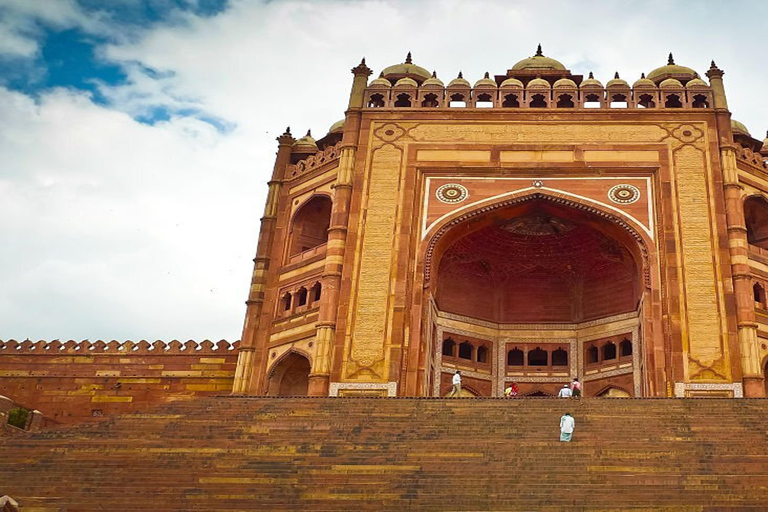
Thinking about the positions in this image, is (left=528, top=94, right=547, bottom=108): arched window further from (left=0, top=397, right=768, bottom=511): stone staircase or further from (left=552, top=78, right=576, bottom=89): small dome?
(left=0, top=397, right=768, bottom=511): stone staircase

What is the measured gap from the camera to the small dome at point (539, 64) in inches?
1151

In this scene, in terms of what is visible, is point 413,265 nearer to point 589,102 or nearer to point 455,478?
point 589,102

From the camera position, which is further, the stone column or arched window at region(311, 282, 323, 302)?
arched window at region(311, 282, 323, 302)

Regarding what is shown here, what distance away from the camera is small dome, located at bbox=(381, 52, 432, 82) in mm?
28188

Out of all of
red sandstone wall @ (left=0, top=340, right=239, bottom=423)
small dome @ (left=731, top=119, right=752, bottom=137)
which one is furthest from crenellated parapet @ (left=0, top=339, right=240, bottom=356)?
small dome @ (left=731, top=119, right=752, bottom=137)

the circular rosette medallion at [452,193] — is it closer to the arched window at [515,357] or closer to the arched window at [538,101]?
the arched window at [538,101]

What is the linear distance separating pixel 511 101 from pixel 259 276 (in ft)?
27.5

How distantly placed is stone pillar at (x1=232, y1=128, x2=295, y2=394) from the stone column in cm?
1169

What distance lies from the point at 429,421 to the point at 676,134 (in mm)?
11920

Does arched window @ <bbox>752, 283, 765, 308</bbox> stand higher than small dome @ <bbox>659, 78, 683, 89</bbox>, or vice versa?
small dome @ <bbox>659, 78, 683, 89</bbox>

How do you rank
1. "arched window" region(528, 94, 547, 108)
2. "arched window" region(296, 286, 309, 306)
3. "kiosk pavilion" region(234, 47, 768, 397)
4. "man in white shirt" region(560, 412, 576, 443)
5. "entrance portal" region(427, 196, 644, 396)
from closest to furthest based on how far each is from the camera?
"man in white shirt" region(560, 412, 576, 443), "kiosk pavilion" region(234, 47, 768, 397), "arched window" region(296, 286, 309, 306), "entrance portal" region(427, 196, 644, 396), "arched window" region(528, 94, 547, 108)

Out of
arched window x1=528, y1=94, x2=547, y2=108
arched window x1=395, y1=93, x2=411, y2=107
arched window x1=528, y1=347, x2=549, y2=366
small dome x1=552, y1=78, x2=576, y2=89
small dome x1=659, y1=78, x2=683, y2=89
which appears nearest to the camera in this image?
small dome x1=659, y1=78, x2=683, y2=89

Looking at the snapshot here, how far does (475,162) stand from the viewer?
24016mm

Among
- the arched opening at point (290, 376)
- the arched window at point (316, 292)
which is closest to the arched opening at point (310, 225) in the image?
the arched window at point (316, 292)
